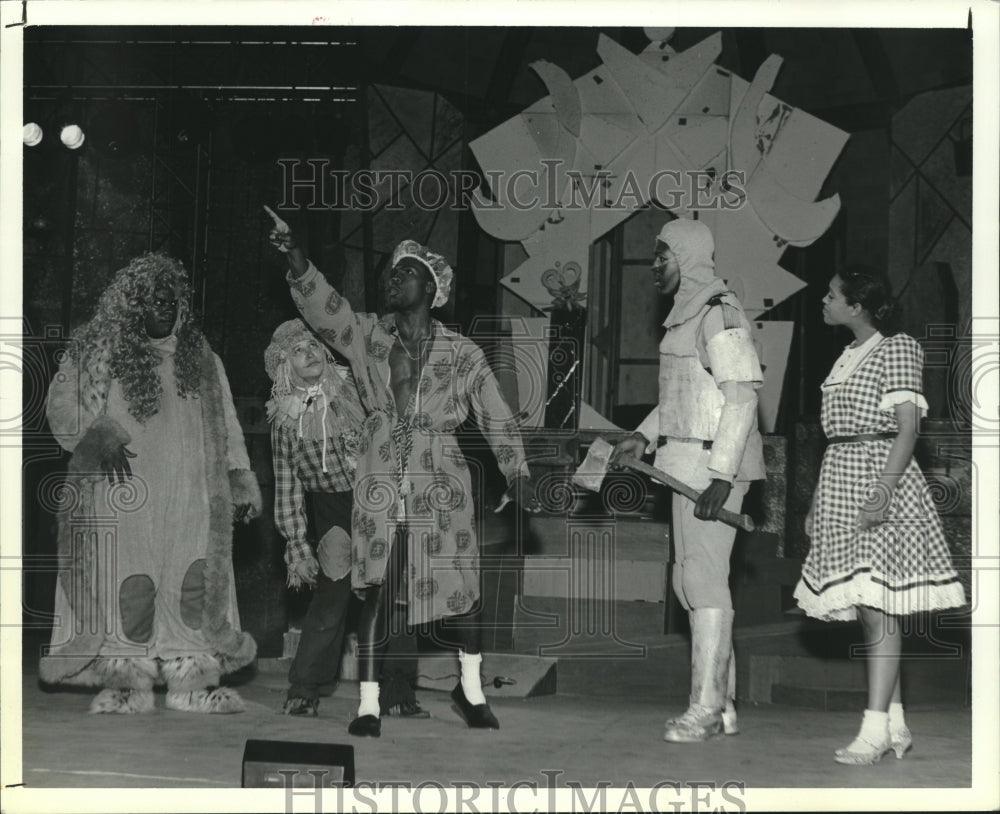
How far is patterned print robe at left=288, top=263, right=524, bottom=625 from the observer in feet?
22.2

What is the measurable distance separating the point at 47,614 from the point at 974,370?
4666 millimetres

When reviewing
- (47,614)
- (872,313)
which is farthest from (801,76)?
(47,614)

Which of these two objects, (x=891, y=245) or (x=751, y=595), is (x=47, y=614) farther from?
(x=891, y=245)

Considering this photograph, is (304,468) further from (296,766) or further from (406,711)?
(296,766)

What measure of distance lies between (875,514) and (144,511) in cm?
320

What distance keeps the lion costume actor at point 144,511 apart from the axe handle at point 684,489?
1845mm

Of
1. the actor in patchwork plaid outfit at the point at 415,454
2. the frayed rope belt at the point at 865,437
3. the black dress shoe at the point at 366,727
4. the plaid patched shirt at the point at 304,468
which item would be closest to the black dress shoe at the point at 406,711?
the actor in patchwork plaid outfit at the point at 415,454

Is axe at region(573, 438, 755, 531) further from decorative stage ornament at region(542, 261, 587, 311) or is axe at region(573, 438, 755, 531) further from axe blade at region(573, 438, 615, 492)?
decorative stage ornament at region(542, 261, 587, 311)

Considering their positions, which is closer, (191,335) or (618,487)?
(191,335)

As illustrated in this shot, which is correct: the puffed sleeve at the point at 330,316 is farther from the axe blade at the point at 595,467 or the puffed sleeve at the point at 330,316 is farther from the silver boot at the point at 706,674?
the silver boot at the point at 706,674

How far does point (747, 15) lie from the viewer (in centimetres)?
674

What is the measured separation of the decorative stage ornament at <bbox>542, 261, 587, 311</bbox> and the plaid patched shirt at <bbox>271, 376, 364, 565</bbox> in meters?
1.84

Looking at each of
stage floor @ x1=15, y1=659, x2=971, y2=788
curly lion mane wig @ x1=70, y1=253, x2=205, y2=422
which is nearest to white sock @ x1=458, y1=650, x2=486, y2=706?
stage floor @ x1=15, y1=659, x2=971, y2=788

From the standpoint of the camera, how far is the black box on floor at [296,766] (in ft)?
18.4
